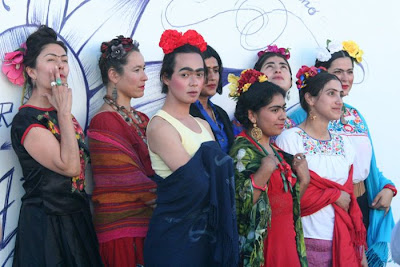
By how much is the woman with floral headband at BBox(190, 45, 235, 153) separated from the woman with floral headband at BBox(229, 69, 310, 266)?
21cm

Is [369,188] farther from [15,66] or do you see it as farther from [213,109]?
[15,66]

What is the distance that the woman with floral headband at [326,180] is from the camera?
391 centimetres

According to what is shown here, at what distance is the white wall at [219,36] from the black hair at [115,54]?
0.11 m

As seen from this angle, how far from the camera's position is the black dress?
3.25 metres

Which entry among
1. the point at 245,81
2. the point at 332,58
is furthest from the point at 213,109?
the point at 332,58

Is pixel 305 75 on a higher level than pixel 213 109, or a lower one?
higher

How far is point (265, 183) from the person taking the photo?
139 inches

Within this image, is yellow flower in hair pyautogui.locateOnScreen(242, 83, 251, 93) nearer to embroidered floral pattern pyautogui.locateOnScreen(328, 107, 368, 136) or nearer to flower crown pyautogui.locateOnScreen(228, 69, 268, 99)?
flower crown pyautogui.locateOnScreen(228, 69, 268, 99)

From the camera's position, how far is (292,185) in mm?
3713

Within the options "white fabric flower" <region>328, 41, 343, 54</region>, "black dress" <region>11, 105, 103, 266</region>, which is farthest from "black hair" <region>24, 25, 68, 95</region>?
"white fabric flower" <region>328, 41, 343, 54</region>

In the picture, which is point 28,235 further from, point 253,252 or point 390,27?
point 390,27

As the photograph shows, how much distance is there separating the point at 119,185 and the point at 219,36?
5.24 feet

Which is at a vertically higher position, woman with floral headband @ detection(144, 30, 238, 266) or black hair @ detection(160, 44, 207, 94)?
black hair @ detection(160, 44, 207, 94)

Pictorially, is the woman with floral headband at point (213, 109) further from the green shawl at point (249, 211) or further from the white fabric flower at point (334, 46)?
the white fabric flower at point (334, 46)
